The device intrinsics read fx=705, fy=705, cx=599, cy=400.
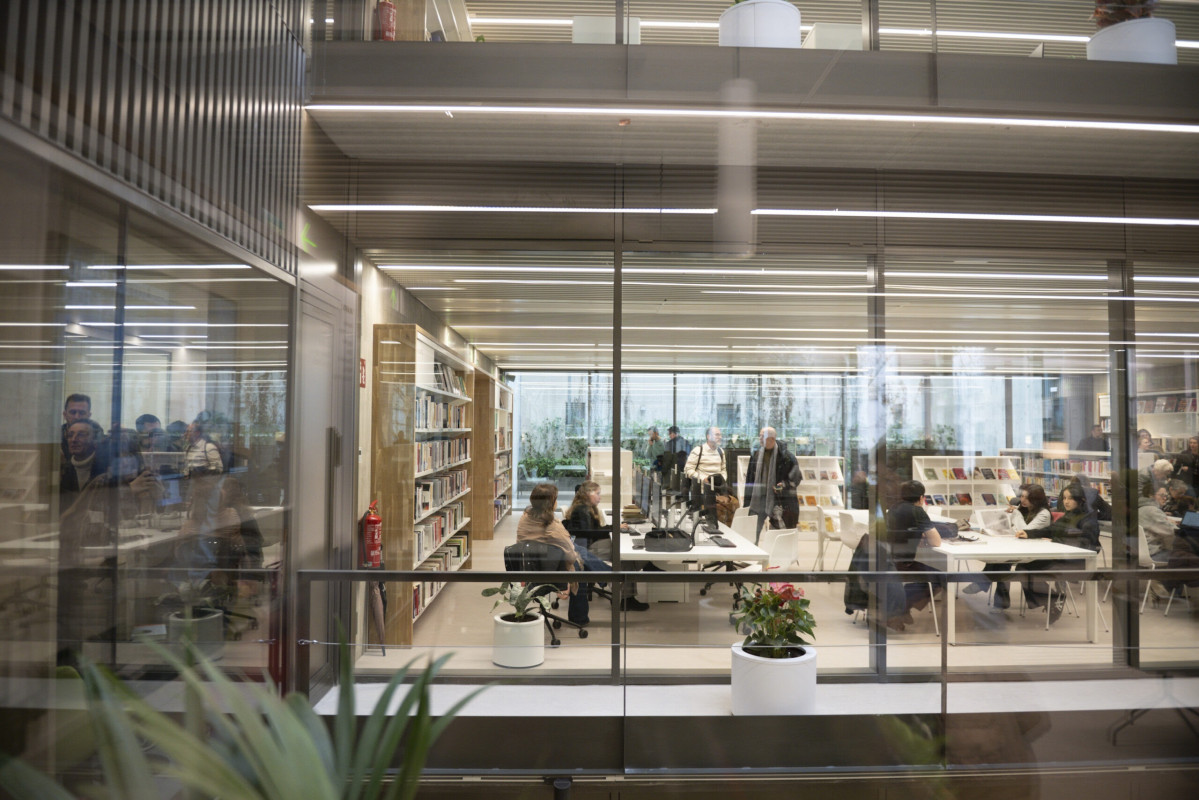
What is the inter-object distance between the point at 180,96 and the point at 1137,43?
4652 mm

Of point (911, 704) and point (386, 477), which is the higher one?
point (386, 477)

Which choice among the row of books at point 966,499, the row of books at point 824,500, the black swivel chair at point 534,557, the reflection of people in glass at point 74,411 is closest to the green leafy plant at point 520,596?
the black swivel chair at point 534,557

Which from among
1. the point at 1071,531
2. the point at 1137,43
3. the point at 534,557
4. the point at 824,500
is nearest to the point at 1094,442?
the point at 1071,531

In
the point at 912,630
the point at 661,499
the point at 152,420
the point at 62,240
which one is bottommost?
the point at 912,630

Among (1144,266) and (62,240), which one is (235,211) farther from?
(1144,266)

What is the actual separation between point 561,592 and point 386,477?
4.32 feet

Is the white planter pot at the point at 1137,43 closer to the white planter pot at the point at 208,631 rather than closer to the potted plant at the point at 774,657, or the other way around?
the potted plant at the point at 774,657

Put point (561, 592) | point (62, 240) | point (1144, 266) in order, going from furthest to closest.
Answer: point (1144, 266)
point (561, 592)
point (62, 240)

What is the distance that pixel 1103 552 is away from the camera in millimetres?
4473

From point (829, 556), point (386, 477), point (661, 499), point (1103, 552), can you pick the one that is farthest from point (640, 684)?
point (1103, 552)

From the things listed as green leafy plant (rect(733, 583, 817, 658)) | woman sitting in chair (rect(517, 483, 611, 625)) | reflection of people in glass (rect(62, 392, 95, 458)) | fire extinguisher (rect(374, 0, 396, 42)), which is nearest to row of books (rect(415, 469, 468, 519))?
woman sitting in chair (rect(517, 483, 611, 625))

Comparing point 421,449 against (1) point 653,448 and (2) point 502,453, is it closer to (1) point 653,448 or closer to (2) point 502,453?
(2) point 502,453

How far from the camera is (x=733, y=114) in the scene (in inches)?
150

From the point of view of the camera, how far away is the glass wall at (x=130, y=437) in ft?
6.11
